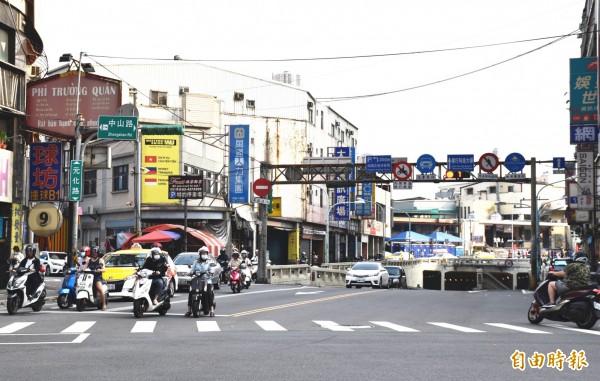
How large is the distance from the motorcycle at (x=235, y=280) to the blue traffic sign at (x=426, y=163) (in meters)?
18.7

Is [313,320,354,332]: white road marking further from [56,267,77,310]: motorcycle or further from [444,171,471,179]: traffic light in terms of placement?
[444,171,471,179]: traffic light

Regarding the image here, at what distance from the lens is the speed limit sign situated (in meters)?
31.3

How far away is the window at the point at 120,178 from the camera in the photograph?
55028 mm

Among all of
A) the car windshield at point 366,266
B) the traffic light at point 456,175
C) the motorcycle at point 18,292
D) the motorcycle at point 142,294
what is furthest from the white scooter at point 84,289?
the traffic light at point 456,175

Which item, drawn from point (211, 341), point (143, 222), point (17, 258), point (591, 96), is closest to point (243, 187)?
point (143, 222)

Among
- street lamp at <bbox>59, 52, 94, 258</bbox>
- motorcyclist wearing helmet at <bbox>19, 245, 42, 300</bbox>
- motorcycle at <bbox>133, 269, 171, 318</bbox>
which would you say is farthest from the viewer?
street lamp at <bbox>59, 52, 94, 258</bbox>

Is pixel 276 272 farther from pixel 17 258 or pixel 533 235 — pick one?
pixel 17 258

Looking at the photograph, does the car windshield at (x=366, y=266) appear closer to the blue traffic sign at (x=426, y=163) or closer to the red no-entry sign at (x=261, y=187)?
the blue traffic sign at (x=426, y=163)

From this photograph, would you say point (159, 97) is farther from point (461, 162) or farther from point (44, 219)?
point (44, 219)

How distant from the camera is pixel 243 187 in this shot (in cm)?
5819

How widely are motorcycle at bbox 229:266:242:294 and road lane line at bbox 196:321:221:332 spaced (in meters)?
15.4

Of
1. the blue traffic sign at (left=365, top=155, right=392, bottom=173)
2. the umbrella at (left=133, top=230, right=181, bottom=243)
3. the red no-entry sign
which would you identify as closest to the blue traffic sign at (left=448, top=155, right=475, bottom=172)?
the blue traffic sign at (left=365, top=155, right=392, bottom=173)

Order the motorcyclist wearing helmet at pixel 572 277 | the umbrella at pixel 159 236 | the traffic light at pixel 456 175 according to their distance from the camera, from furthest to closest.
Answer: the traffic light at pixel 456 175, the umbrella at pixel 159 236, the motorcyclist wearing helmet at pixel 572 277

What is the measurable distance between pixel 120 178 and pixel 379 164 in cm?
1709
